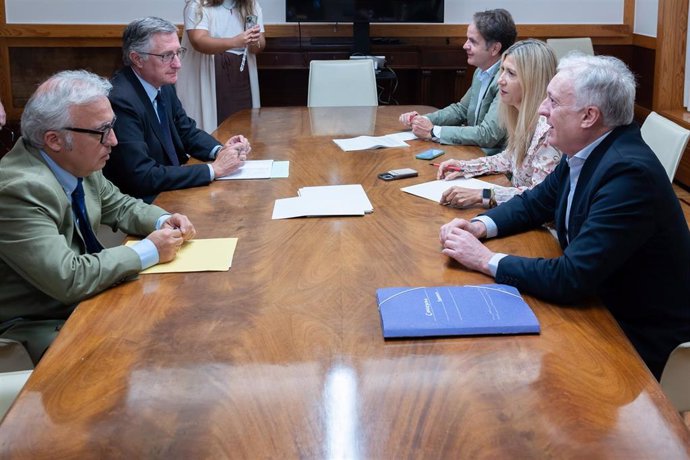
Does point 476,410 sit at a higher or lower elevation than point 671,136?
lower

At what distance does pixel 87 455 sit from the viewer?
1180 millimetres

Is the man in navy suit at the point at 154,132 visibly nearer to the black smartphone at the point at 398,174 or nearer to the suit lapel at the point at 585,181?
the black smartphone at the point at 398,174

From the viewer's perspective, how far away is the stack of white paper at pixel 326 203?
2.34 metres

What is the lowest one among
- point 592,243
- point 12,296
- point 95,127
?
point 12,296

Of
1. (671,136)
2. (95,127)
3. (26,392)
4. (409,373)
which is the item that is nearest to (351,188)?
(95,127)

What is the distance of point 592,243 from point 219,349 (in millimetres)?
853

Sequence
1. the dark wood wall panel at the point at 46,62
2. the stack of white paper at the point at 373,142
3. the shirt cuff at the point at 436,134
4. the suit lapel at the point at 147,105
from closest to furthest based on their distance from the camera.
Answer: the suit lapel at the point at 147,105, the stack of white paper at the point at 373,142, the shirt cuff at the point at 436,134, the dark wood wall panel at the point at 46,62

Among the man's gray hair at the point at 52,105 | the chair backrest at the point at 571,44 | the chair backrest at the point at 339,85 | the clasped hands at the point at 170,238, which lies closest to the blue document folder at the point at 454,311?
the clasped hands at the point at 170,238

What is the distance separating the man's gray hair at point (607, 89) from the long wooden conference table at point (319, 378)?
39 centimetres

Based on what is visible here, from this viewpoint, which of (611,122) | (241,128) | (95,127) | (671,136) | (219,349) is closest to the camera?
(219,349)

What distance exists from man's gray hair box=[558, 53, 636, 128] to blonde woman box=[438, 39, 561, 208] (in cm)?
59

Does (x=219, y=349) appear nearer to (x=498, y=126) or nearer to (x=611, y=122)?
(x=611, y=122)

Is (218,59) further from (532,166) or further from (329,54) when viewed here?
(532,166)

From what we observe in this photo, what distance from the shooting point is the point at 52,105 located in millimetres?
1999
